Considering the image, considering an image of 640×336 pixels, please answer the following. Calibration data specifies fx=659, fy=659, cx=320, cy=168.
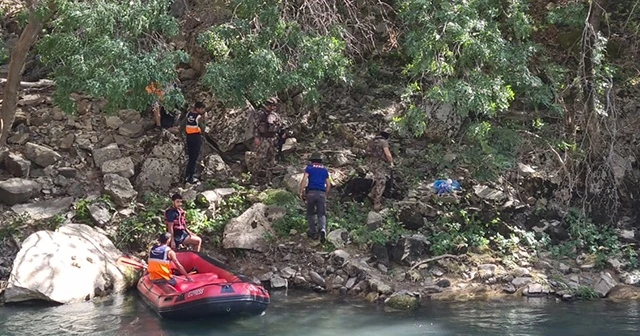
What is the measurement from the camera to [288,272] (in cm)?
976

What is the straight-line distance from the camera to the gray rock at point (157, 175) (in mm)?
11258

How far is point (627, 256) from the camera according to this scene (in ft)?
32.8

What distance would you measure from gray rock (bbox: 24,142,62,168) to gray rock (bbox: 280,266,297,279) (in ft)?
15.5

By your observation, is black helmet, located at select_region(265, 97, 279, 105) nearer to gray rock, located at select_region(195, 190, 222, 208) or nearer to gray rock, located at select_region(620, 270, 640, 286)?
gray rock, located at select_region(195, 190, 222, 208)

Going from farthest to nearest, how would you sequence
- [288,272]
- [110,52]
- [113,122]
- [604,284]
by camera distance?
[113,122], [288,272], [604,284], [110,52]

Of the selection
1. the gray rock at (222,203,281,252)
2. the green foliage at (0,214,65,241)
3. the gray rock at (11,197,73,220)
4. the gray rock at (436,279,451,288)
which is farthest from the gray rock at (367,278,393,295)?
the gray rock at (11,197,73,220)

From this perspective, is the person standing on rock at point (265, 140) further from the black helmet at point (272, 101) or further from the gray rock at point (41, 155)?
the gray rock at point (41, 155)

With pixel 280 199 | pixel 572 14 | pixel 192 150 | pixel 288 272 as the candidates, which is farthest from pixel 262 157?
pixel 572 14

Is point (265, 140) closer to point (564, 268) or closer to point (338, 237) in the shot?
point (338, 237)

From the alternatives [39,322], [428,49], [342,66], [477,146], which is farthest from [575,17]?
[39,322]

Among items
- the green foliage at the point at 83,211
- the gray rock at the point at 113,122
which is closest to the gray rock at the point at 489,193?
the green foliage at the point at 83,211

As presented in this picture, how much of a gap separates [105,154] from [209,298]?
15.8 ft

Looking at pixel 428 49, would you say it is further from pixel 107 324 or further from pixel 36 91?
pixel 36 91

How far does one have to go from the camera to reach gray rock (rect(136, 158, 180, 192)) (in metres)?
11.3
